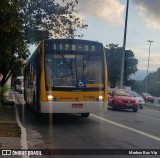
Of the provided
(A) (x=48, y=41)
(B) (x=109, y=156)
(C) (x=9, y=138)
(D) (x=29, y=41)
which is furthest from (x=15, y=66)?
(B) (x=109, y=156)

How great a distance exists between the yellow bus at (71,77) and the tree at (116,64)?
218 feet

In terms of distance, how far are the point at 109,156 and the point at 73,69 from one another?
713cm

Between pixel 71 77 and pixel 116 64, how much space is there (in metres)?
69.4

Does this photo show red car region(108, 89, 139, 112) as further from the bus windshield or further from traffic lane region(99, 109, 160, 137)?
the bus windshield

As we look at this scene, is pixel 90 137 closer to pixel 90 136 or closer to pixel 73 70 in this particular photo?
pixel 90 136

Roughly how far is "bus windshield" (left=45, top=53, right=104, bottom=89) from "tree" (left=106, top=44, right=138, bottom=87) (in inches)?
2615

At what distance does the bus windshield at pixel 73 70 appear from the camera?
16281mm

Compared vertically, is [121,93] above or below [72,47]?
below

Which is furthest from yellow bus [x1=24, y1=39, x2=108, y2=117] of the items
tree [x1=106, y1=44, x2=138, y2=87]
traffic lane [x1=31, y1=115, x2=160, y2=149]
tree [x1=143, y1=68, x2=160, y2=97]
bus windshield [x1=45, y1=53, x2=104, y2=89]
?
tree [x1=143, y1=68, x2=160, y2=97]

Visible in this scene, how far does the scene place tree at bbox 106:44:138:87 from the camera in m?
84.6

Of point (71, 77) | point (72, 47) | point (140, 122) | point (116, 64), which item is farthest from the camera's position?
point (116, 64)

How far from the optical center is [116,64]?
8531 centimetres

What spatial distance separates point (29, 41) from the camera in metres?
26.0

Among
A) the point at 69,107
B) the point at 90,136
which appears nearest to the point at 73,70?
the point at 69,107
